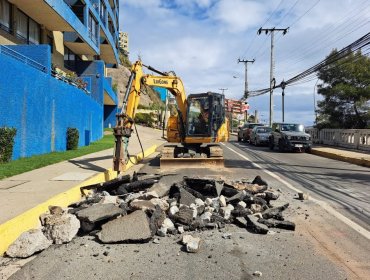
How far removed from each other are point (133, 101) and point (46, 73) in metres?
5.93

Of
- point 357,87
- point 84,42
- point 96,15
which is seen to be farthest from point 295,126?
point 96,15

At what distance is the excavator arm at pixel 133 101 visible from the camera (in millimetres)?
13469

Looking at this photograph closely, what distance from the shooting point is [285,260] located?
18.8 feet

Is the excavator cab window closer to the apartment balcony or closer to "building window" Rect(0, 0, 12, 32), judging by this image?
the apartment balcony

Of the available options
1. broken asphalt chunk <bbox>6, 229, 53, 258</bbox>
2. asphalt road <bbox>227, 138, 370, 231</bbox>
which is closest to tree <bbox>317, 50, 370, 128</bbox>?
asphalt road <bbox>227, 138, 370, 231</bbox>

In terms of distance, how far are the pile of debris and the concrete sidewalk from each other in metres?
0.34

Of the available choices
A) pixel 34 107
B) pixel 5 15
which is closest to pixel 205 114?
pixel 34 107

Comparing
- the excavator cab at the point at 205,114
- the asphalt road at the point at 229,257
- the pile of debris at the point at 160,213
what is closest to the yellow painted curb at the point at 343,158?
the excavator cab at the point at 205,114

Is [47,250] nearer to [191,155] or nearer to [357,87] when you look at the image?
[191,155]

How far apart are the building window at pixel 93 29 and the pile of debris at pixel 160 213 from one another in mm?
27014

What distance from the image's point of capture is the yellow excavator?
1720 centimetres

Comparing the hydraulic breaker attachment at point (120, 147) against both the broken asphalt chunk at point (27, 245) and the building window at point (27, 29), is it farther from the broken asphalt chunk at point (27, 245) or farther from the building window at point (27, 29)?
the building window at point (27, 29)

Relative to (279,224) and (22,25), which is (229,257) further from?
(22,25)

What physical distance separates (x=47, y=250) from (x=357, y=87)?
28539 millimetres
